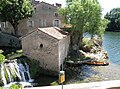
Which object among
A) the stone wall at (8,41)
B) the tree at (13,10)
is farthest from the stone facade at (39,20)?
the tree at (13,10)

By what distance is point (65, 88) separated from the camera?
10008mm

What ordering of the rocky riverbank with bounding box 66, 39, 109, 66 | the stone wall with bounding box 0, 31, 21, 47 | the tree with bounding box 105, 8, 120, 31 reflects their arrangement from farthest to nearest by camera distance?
the tree with bounding box 105, 8, 120, 31, the stone wall with bounding box 0, 31, 21, 47, the rocky riverbank with bounding box 66, 39, 109, 66

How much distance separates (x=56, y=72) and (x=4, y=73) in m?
6.24

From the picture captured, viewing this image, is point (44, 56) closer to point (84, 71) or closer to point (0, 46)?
point (84, 71)

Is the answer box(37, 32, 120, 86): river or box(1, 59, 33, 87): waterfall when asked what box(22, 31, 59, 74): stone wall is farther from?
box(1, 59, 33, 87): waterfall

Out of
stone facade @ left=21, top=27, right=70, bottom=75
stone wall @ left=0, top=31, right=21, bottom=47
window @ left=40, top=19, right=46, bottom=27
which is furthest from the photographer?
window @ left=40, top=19, right=46, bottom=27

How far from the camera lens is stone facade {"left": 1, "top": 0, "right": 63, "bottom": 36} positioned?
146 feet

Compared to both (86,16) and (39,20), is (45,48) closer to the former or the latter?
(86,16)

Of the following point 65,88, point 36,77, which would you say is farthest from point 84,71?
point 65,88

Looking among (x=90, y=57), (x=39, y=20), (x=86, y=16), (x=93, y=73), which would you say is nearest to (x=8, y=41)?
(x=39, y=20)

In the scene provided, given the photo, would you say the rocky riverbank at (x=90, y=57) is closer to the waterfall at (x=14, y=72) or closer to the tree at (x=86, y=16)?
the tree at (x=86, y=16)

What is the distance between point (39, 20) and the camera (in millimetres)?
45125

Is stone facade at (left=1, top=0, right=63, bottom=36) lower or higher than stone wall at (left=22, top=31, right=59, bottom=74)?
higher

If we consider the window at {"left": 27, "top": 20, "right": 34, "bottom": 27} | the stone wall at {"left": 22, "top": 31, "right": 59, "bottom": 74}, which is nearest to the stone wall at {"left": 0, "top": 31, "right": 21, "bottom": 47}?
the window at {"left": 27, "top": 20, "right": 34, "bottom": 27}
